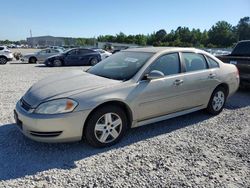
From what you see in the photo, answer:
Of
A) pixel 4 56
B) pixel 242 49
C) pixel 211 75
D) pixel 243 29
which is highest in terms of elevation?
pixel 243 29

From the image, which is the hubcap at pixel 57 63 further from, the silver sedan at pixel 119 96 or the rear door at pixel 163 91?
the rear door at pixel 163 91

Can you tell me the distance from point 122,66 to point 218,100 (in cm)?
236

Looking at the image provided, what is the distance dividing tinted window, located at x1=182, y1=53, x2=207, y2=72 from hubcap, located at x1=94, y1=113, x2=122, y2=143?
1.83 m

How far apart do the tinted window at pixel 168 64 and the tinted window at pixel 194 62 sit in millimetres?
240

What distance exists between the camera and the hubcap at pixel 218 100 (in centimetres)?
554

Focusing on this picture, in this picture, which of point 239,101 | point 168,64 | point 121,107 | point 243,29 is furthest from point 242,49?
point 243,29

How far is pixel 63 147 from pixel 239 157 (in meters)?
2.59

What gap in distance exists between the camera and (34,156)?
3633 mm

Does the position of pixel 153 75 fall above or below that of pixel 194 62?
below

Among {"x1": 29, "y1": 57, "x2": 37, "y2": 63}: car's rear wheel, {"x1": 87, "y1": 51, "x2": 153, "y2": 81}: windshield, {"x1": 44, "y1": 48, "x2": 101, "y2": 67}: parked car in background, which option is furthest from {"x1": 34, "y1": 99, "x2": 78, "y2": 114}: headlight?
{"x1": 29, "y1": 57, "x2": 37, "y2": 63}: car's rear wheel

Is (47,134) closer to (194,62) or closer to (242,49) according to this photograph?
(194,62)

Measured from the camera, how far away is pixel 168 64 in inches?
184

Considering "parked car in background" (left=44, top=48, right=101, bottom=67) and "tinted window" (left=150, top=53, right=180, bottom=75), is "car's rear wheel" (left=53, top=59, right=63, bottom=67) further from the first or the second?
"tinted window" (left=150, top=53, right=180, bottom=75)

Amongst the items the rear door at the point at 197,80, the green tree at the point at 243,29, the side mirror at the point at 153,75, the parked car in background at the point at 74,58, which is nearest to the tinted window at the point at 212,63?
the rear door at the point at 197,80
